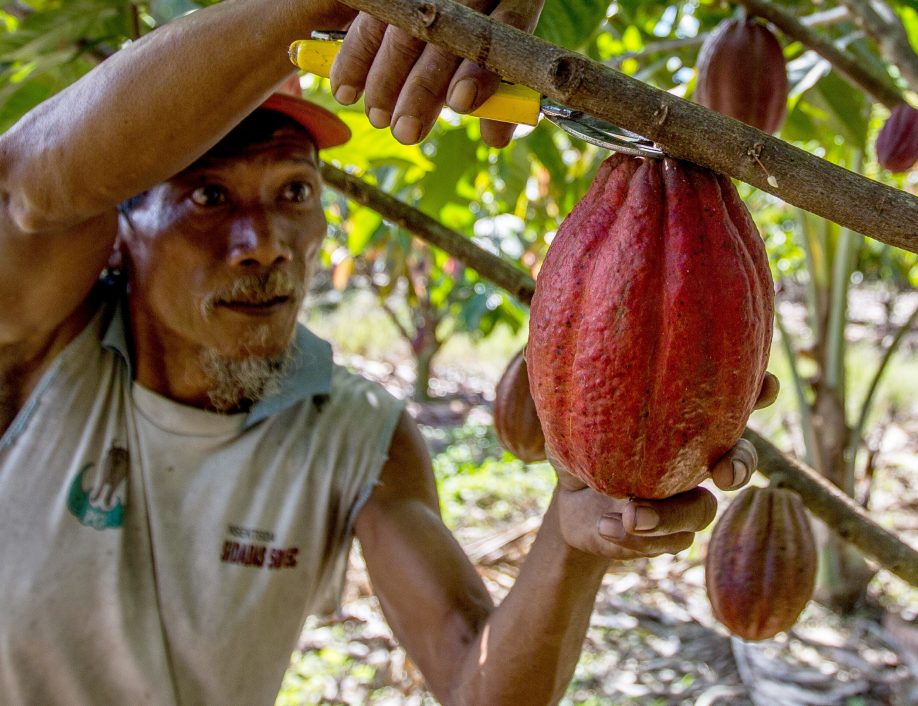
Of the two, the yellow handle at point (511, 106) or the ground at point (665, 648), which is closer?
the yellow handle at point (511, 106)

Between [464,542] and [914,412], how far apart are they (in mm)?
3930

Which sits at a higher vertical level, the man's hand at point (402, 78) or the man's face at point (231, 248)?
the man's hand at point (402, 78)

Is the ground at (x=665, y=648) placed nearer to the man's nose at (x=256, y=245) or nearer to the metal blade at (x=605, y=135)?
the man's nose at (x=256, y=245)

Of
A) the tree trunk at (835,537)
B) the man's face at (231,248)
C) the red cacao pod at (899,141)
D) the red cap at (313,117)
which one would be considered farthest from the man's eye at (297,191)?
the tree trunk at (835,537)

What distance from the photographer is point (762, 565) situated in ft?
4.09

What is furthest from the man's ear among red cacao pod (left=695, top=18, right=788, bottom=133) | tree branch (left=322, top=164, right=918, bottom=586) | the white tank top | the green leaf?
red cacao pod (left=695, top=18, right=788, bottom=133)

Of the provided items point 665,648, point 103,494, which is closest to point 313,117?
point 103,494

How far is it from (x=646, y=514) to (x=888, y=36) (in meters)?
1.01

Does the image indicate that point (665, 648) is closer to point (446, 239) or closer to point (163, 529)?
point (163, 529)

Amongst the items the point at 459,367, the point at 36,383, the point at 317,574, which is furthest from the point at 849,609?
the point at 459,367

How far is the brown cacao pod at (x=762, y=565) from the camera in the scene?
47.8 inches

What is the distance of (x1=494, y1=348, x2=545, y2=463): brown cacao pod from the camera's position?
1.39m

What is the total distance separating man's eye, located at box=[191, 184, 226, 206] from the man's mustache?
6.0 inches

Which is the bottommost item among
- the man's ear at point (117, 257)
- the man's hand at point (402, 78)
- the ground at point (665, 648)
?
the ground at point (665, 648)
